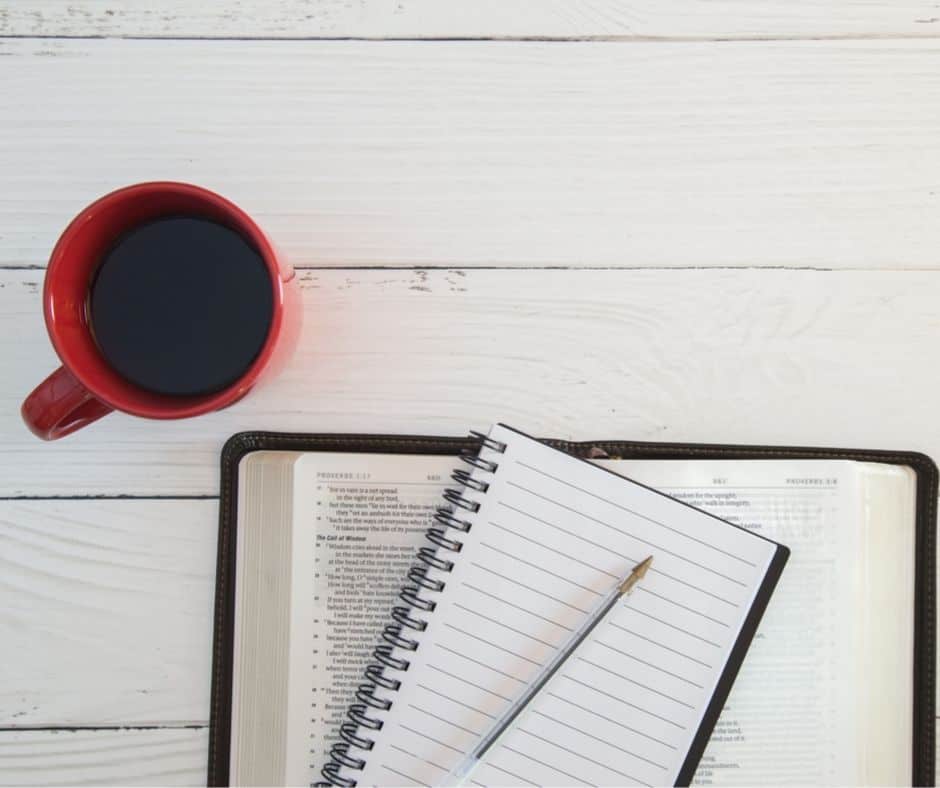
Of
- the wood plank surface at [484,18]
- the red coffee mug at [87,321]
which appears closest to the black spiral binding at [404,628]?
the red coffee mug at [87,321]

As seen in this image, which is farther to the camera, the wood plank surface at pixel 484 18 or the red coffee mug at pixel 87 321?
the wood plank surface at pixel 484 18

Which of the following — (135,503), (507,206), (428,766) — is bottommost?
(428,766)

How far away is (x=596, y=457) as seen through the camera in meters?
0.46

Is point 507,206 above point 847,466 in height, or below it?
above

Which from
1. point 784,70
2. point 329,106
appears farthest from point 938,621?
point 329,106

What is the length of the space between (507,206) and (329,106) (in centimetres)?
11

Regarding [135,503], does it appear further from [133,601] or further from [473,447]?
[473,447]

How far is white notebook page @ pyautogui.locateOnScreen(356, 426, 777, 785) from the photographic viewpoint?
0.44 meters

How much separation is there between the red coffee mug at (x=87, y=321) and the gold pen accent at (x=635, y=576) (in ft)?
0.67

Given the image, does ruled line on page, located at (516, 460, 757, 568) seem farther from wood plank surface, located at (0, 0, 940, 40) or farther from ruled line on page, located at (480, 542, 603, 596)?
wood plank surface, located at (0, 0, 940, 40)

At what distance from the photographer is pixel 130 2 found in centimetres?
48

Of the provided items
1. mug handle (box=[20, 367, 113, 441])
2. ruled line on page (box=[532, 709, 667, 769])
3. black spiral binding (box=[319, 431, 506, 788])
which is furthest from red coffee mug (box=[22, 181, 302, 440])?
ruled line on page (box=[532, 709, 667, 769])

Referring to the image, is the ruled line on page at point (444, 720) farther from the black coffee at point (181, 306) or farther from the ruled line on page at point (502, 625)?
the black coffee at point (181, 306)

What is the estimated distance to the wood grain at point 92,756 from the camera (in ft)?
1.54
